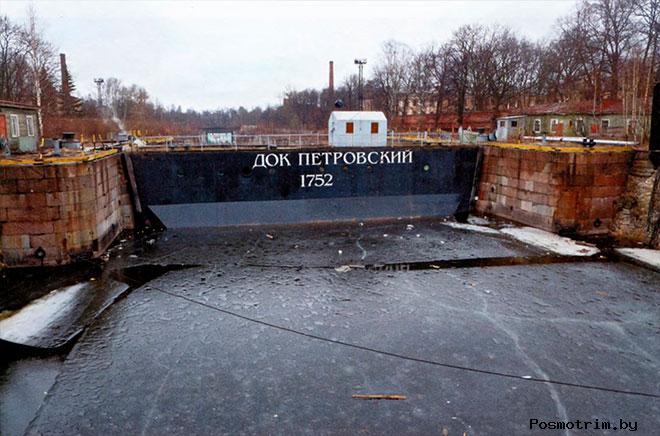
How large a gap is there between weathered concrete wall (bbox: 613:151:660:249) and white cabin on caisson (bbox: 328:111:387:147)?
11730 millimetres

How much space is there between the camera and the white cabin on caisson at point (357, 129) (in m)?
26.0

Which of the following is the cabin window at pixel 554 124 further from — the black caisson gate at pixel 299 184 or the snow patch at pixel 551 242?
the snow patch at pixel 551 242

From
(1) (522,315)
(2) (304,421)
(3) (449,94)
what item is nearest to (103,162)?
(2) (304,421)

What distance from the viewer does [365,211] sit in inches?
992

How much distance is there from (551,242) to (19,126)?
23.3m

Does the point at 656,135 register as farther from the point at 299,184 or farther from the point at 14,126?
the point at 14,126

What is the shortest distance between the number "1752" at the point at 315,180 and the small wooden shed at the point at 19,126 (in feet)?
40.9

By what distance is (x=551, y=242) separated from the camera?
65.9 feet

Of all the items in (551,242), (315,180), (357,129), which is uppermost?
(357,129)

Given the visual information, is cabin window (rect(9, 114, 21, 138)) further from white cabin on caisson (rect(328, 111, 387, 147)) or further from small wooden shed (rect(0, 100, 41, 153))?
white cabin on caisson (rect(328, 111, 387, 147))

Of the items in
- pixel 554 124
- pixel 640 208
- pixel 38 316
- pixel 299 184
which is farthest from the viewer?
pixel 554 124

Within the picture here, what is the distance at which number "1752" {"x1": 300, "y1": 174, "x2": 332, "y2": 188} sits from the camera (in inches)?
962

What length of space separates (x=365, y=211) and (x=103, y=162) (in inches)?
484

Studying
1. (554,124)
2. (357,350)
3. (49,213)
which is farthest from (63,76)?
(357,350)
